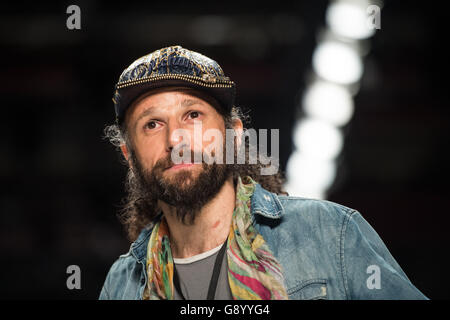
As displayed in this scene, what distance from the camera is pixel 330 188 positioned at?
511cm

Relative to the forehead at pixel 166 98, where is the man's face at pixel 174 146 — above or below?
below

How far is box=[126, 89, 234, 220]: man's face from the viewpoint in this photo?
4.71 feet

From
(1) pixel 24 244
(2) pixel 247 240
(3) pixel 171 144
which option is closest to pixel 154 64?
(3) pixel 171 144

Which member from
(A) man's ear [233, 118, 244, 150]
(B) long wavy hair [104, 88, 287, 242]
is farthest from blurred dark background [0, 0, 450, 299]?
(A) man's ear [233, 118, 244, 150]

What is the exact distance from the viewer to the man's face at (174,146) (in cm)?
144

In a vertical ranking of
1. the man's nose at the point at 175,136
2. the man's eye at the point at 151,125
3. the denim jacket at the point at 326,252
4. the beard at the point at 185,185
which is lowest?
the denim jacket at the point at 326,252

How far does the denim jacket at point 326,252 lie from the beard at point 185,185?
0.46 ft

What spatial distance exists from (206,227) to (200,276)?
15cm

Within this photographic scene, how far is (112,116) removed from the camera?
5.87 m

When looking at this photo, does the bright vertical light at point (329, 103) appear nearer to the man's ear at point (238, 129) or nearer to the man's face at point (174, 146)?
the man's ear at point (238, 129)

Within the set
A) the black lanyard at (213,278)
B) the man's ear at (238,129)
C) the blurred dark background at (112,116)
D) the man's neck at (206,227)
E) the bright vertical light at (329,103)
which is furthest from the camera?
the blurred dark background at (112,116)

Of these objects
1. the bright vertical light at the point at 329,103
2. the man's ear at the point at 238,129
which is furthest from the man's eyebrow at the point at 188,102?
the bright vertical light at the point at 329,103

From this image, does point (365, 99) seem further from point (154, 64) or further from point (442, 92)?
point (154, 64)

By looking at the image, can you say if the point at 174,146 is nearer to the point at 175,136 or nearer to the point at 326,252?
the point at 175,136
